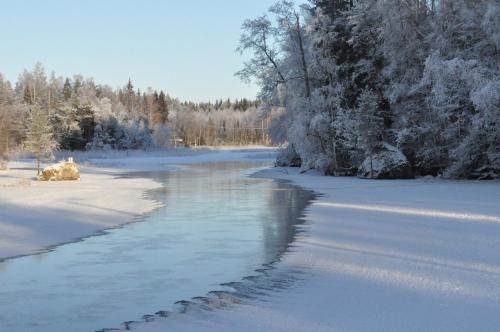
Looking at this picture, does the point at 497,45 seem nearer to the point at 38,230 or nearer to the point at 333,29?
the point at 333,29

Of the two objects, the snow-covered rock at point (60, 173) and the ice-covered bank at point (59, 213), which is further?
the snow-covered rock at point (60, 173)

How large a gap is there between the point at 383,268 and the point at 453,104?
21.2 m

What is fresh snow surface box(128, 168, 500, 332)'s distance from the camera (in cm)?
647

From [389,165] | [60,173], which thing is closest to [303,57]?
[389,165]

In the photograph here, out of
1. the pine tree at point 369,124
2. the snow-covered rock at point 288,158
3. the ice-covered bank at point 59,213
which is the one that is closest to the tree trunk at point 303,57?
the pine tree at point 369,124

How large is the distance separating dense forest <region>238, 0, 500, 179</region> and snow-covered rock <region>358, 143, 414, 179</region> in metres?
0.10

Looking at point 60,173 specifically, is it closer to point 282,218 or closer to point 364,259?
point 282,218

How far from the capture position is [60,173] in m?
32.1

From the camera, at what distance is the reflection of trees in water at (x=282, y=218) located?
11.8 meters

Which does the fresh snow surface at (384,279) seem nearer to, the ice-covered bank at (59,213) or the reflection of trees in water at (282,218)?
the reflection of trees in water at (282,218)

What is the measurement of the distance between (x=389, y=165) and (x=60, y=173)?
1934 centimetres

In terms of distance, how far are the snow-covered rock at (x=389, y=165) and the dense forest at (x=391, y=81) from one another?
10cm

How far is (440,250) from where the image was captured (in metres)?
10.6

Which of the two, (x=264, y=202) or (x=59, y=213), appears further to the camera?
(x=264, y=202)
